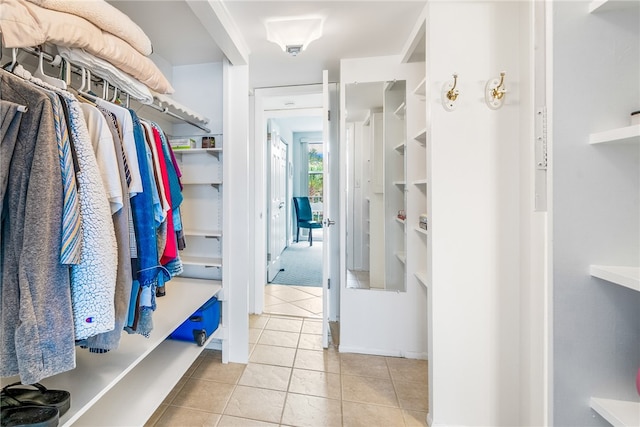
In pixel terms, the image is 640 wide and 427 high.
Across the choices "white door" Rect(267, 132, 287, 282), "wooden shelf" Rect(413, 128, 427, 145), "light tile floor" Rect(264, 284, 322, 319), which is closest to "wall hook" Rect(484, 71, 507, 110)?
"wooden shelf" Rect(413, 128, 427, 145)

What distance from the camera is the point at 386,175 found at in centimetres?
203

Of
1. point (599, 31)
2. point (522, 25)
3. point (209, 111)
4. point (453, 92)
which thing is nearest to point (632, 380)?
point (599, 31)

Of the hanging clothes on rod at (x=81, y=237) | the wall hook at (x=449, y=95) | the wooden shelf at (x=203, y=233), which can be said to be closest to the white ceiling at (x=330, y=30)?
the wall hook at (x=449, y=95)

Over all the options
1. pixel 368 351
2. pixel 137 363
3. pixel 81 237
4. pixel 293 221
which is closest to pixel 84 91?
pixel 81 237

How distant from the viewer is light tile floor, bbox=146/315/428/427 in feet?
4.52

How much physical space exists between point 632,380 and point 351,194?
166cm

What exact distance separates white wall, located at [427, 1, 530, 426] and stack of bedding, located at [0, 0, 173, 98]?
1375mm

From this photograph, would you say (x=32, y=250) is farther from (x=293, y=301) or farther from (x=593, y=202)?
(x=293, y=301)

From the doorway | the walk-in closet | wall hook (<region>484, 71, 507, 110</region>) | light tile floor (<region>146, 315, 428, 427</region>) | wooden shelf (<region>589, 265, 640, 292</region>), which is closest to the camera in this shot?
wooden shelf (<region>589, 265, 640, 292</region>)

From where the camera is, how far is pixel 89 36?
0.93 metres

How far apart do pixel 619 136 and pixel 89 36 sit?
5.16 ft

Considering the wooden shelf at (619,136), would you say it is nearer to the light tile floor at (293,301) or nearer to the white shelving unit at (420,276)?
the white shelving unit at (420,276)

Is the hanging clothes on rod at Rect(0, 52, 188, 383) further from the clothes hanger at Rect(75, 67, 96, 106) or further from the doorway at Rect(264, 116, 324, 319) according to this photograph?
the doorway at Rect(264, 116, 324, 319)

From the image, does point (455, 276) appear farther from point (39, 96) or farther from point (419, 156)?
point (39, 96)
